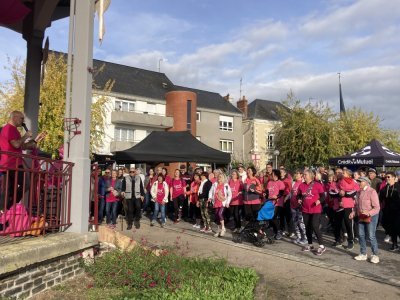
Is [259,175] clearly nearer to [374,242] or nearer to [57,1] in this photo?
[374,242]

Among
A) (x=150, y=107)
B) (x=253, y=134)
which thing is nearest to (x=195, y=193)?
(x=150, y=107)

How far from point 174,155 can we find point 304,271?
848 cm

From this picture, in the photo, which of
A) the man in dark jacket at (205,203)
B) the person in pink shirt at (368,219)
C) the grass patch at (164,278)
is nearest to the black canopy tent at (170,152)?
the man in dark jacket at (205,203)

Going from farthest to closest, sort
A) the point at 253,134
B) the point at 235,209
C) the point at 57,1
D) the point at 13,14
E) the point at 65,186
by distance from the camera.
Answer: the point at 253,134
the point at 235,209
the point at 57,1
the point at 13,14
the point at 65,186

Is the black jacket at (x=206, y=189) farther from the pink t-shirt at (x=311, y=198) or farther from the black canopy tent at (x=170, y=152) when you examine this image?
the pink t-shirt at (x=311, y=198)

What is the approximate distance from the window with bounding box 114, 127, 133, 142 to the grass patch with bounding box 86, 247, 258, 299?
35.8 metres

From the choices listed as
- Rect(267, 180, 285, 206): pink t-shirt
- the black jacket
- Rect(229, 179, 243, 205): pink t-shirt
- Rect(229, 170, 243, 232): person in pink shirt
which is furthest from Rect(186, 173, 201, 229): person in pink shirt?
Rect(267, 180, 285, 206): pink t-shirt

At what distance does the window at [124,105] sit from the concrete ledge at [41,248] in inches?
1433

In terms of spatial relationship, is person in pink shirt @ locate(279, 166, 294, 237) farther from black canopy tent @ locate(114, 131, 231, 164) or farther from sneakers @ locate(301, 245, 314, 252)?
black canopy tent @ locate(114, 131, 231, 164)

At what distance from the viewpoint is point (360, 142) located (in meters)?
42.2

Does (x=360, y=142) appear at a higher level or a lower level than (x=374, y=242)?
higher

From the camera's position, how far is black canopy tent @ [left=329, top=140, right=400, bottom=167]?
50.2ft

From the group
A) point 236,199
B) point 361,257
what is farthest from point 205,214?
point 361,257

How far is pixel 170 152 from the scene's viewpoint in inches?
595
